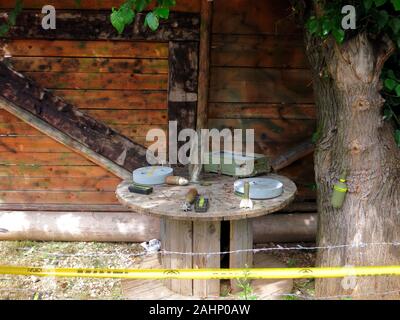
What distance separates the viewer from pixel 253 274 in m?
2.78

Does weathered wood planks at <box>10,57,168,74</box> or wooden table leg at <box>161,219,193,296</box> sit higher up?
weathered wood planks at <box>10,57,168,74</box>

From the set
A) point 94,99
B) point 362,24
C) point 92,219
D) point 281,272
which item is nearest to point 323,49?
point 362,24

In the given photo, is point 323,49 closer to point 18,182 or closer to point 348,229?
point 348,229

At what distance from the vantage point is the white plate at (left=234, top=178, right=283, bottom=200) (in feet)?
11.0

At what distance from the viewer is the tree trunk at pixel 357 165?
10.4 feet

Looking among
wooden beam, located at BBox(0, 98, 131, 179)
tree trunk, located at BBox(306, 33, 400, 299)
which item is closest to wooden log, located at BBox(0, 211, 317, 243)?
wooden beam, located at BBox(0, 98, 131, 179)

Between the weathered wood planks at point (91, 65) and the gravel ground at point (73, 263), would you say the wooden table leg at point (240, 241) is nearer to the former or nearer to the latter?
the gravel ground at point (73, 263)

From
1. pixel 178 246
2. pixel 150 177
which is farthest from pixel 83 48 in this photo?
pixel 178 246

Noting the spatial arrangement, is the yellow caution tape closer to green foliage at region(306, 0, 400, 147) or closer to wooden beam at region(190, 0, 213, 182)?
green foliage at region(306, 0, 400, 147)

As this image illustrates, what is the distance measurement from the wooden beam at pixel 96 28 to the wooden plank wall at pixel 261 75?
1.07ft

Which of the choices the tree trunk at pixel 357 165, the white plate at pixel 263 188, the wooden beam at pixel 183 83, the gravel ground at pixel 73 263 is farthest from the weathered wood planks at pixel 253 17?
the gravel ground at pixel 73 263

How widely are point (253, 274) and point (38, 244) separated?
2.99m

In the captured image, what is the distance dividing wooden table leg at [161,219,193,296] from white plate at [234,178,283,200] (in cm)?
50

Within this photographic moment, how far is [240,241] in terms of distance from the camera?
3627 mm
